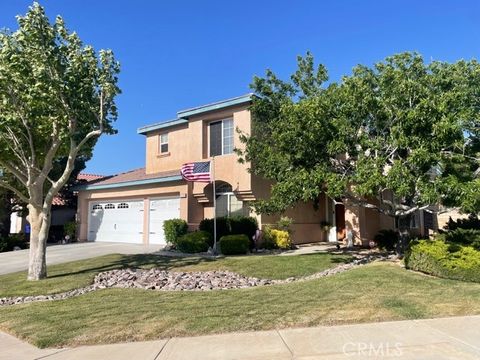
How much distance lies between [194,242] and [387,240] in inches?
316

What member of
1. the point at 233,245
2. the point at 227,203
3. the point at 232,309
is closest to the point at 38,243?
the point at 233,245

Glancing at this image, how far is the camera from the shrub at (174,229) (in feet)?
63.1

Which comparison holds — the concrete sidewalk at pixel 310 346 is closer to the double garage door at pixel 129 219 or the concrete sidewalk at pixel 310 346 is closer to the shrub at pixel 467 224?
the double garage door at pixel 129 219

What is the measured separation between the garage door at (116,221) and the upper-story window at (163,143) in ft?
→ 9.95

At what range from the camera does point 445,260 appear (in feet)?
35.7

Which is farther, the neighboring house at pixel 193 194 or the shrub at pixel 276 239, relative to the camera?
the neighboring house at pixel 193 194

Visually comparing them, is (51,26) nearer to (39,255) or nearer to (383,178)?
(39,255)

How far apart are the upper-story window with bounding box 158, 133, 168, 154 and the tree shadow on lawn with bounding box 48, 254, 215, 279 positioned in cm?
824

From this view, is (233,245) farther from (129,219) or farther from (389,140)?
(129,219)

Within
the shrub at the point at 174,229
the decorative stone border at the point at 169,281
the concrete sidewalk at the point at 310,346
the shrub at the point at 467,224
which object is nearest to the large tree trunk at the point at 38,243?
the decorative stone border at the point at 169,281

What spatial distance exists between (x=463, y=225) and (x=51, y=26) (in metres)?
20.1

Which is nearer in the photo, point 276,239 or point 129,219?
point 276,239

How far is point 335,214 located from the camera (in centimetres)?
2200

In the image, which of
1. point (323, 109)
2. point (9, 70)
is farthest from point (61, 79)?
point (323, 109)
